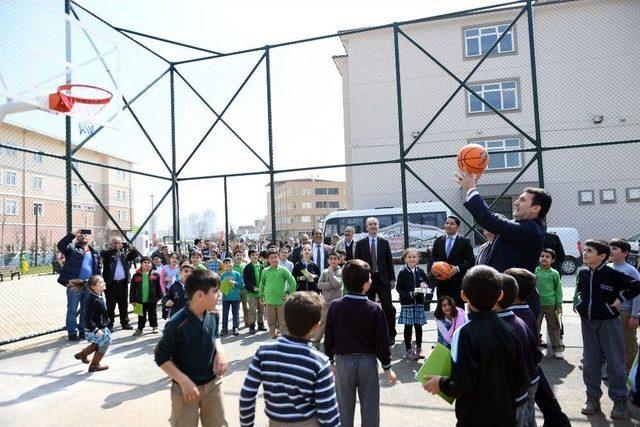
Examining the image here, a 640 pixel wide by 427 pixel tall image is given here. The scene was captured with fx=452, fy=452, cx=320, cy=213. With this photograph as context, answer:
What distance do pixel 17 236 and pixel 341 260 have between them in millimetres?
35254

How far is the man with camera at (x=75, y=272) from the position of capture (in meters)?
7.83

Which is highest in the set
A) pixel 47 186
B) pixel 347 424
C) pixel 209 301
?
pixel 47 186

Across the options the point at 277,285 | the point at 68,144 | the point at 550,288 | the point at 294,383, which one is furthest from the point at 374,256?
the point at 68,144

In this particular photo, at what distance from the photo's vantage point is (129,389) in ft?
17.1

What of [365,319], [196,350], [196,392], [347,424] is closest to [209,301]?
[196,350]

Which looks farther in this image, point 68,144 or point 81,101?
point 68,144

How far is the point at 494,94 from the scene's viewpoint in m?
21.1

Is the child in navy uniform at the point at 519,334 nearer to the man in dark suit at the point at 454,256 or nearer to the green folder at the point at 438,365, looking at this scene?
the green folder at the point at 438,365

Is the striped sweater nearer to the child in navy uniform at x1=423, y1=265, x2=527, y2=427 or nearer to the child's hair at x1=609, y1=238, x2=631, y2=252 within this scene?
the child in navy uniform at x1=423, y1=265, x2=527, y2=427

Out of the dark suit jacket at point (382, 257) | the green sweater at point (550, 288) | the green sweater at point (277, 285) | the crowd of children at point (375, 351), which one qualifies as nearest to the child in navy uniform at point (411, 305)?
the dark suit jacket at point (382, 257)

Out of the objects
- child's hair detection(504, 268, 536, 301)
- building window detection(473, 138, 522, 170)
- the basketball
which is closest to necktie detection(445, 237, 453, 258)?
the basketball

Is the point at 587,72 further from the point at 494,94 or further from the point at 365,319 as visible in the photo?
the point at 365,319

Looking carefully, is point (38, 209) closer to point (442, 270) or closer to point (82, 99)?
point (82, 99)

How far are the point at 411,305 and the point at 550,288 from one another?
189 centimetres
